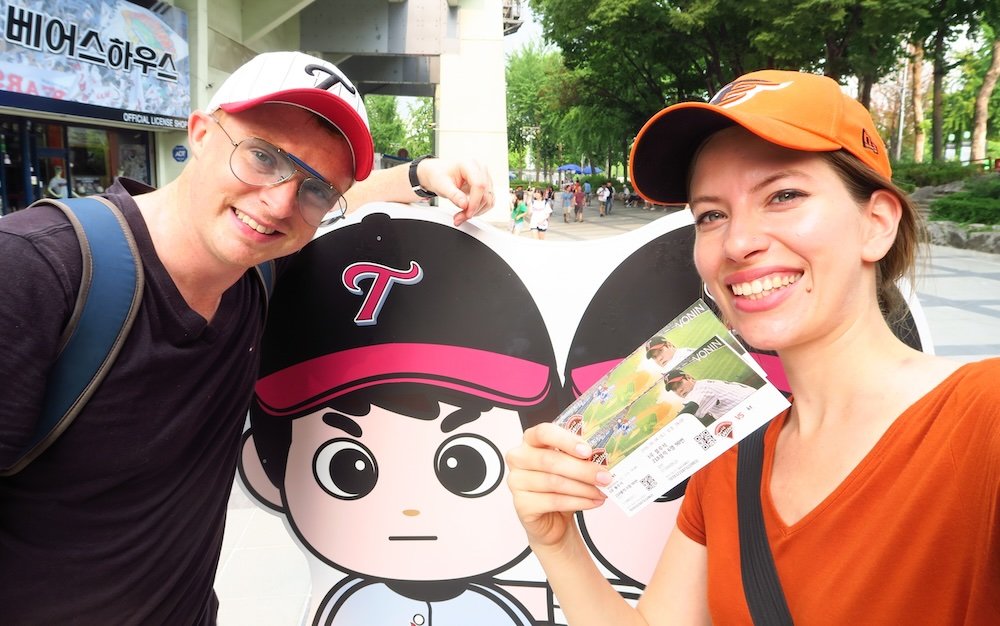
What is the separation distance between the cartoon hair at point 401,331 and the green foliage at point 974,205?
710 inches

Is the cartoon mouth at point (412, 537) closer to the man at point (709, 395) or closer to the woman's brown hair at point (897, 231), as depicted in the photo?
the man at point (709, 395)

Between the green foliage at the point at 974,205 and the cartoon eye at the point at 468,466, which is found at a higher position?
the green foliage at the point at 974,205

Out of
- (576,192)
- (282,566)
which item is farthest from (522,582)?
(576,192)

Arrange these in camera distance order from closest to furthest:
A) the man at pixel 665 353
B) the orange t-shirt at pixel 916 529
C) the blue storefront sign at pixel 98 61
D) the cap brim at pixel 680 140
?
1. the orange t-shirt at pixel 916 529
2. the cap brim at pixel 680 140
3. the man at pixel 665 353
4. the blue storefront sign at pixel 98 61

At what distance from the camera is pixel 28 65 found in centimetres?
843

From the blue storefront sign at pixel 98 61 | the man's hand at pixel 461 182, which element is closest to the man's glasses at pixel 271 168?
the man's hand at pixel 461 182

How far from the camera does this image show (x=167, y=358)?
4.99 feet

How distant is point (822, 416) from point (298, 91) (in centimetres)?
129

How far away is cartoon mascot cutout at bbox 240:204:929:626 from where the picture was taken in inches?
83.4

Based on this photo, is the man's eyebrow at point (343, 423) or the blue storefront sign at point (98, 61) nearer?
A: the man's eyebrow at point (343, 423)

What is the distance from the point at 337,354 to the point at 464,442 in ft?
1.59

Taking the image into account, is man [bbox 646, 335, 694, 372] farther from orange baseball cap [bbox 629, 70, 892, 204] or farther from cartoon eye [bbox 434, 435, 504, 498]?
cartoon eye [bbox 434, 435, 504, 498]

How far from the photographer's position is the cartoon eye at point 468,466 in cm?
216

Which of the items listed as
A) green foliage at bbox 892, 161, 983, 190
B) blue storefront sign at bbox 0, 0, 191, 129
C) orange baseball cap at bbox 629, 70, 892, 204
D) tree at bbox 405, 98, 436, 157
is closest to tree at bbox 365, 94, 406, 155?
tree at bbox 405, 98, 436, 157
